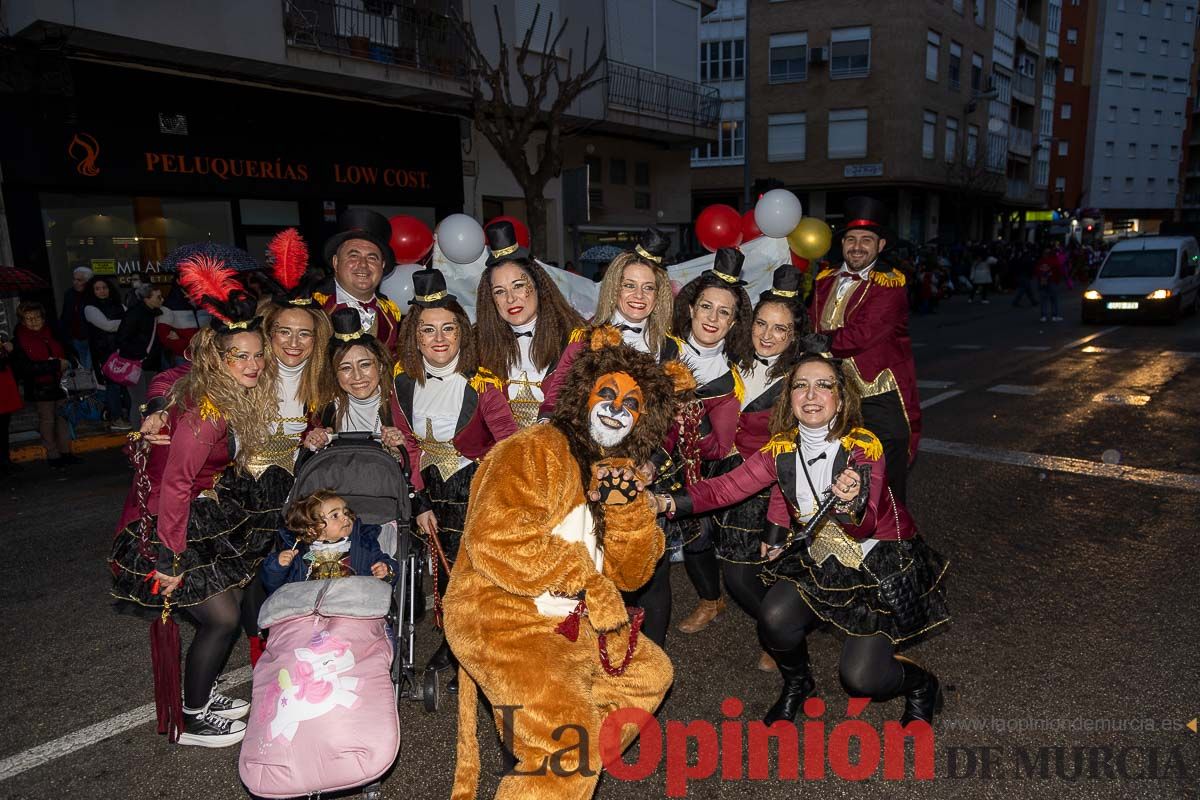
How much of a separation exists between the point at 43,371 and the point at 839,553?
28.0 ft

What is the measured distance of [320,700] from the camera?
2664mm

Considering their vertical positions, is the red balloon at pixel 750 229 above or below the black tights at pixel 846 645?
above

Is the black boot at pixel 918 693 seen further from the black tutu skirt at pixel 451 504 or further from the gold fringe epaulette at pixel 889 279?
the gold fringe epaulette at pixel 889 279

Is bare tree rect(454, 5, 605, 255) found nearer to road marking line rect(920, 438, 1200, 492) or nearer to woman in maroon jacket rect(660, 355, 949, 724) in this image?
road marking line rect(920, 438, 1200, 492)

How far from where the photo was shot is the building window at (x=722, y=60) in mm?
35625

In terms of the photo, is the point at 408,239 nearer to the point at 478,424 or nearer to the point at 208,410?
the point at 478,424

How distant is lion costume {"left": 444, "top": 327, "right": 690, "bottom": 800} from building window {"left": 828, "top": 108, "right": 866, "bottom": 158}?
35.4m

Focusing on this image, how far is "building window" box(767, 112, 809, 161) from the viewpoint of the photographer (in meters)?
35.6

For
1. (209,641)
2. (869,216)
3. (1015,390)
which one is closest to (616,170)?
(1015,390)

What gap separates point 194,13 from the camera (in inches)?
450

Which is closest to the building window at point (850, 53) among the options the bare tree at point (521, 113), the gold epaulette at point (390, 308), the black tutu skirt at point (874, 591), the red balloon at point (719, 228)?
the bare tree at point (521, 113)

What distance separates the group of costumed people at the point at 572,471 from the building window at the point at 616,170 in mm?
16575

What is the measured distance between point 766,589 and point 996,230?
53775mm

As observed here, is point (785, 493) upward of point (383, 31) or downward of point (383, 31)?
downward
